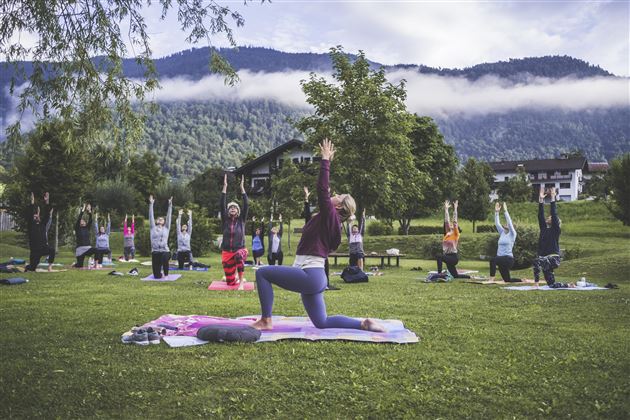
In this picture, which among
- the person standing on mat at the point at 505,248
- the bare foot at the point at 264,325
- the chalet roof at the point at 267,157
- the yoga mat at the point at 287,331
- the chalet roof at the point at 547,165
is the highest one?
the chalet roof at the point at 547,165

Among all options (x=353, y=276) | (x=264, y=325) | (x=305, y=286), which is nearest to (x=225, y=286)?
(x=353, y=276)

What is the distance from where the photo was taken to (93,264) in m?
22.9

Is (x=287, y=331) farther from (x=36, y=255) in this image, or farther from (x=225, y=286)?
(x=36, y=255)

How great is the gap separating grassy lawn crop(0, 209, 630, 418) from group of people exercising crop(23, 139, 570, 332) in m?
0.90

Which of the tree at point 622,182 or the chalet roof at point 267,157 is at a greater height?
the chalet roof at point 267,157

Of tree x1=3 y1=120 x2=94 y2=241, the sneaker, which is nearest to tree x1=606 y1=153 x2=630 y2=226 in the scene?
tree x1=3 y1=120 x2=94 y2=241

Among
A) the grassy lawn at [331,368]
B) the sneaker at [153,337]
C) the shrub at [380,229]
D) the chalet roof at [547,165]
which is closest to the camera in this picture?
the grassy lawn at [331,368]

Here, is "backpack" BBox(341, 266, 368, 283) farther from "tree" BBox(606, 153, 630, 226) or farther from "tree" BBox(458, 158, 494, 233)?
"tree" BBox(458, 158, 494, 233)

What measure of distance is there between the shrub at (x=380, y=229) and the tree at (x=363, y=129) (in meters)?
19.9

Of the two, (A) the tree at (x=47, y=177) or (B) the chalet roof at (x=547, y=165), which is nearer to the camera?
(A) the tree at (x=47, y=177)

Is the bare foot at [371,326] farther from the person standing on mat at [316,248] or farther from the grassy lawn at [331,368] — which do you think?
the grassy lawn at [331,368]

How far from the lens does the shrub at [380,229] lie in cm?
5025

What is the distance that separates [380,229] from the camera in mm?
50688

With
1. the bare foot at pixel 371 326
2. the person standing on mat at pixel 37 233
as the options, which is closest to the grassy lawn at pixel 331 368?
the bare foot at pixel 371 326
